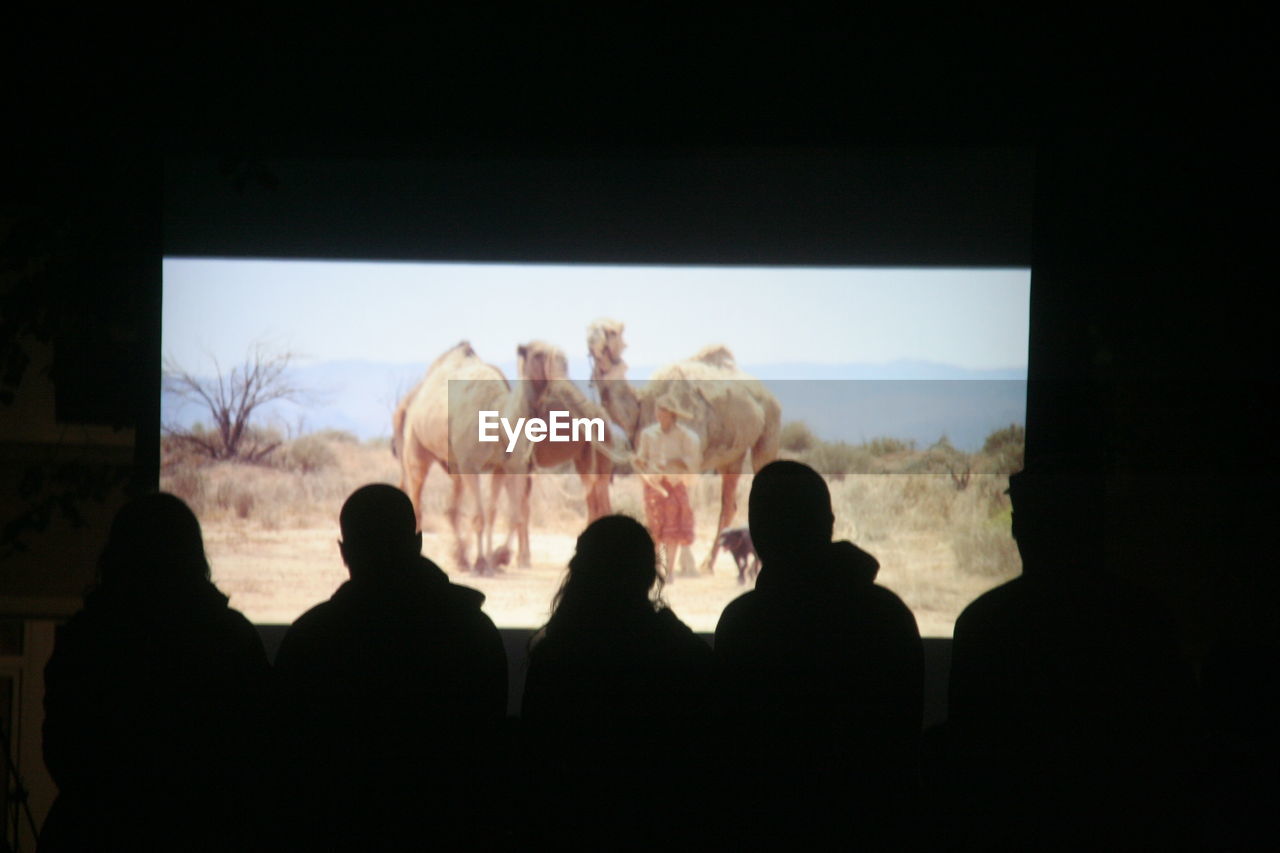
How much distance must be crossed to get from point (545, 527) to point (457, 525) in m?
0.25


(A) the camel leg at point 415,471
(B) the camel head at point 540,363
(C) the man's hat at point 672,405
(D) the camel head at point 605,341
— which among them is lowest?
(A) the camel leg at point 415,471

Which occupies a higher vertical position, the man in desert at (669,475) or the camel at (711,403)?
the camel at (711,403)

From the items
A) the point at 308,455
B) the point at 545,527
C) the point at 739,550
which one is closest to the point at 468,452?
the point at 545,527

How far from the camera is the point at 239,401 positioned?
2.11 m

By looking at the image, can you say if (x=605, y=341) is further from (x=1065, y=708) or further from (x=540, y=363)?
(x=1065, y=708)

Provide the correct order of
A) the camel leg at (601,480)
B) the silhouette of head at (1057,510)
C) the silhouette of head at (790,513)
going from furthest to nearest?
the camel leg at (601,480), the silhouette of head at (1057,510), the silhouette of head at (790,513)

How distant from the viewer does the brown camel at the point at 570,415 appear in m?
2.09

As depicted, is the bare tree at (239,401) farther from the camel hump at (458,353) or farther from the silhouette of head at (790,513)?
the silhouette of head at (790,513)

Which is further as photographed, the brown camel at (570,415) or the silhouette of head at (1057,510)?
the brown camel at (570,415)

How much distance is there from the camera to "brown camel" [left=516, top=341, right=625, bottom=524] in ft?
6.86

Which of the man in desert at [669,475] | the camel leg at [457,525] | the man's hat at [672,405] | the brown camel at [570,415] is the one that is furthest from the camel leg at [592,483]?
the camel leg at [457,525]

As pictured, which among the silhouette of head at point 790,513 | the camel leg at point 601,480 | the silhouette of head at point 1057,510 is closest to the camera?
A: the silhouette of head at point 790,513

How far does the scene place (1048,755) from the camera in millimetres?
1555

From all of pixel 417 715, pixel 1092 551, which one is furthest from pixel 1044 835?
pixel 417 715
